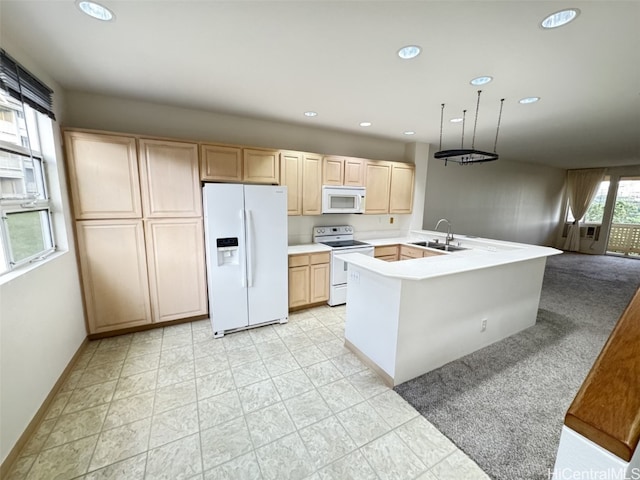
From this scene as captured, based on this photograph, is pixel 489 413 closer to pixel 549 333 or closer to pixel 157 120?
pixel 549 333

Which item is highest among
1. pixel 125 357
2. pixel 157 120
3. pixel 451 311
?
pixel 157 120

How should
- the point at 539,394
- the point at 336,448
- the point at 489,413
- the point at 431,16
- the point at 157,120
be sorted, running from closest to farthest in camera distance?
the point at 431,16 → the point at 336,448 → the point at 489,413 → the point at 539,394 → the point at 157,120

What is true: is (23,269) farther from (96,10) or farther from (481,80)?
(481,80)

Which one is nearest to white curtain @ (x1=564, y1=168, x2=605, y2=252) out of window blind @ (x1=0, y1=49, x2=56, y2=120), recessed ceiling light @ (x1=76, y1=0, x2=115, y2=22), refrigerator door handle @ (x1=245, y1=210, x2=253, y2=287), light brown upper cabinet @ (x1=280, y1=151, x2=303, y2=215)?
light brown upper cabinet @ (x1=280, y1=151, x2=303, y2=215)

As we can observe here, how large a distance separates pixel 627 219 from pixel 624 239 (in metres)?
0.58

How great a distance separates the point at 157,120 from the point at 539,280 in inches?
197

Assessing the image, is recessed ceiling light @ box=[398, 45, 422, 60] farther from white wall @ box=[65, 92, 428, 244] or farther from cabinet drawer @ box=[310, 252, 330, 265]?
cabinet drawer @ box=[310, 252, 330, 265]

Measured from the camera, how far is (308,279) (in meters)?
3.66

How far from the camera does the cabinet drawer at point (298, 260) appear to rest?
3507mm

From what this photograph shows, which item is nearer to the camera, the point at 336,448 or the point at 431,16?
the point at 431,16

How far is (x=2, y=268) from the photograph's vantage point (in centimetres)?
173

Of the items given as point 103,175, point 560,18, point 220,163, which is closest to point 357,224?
point 220,163

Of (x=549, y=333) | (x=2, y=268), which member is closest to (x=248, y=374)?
(x=2, y=268)

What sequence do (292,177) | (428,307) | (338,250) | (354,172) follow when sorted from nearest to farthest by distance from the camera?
1. (428,307)
2. (292,177)
3. (338,250)
4. (354,172)
